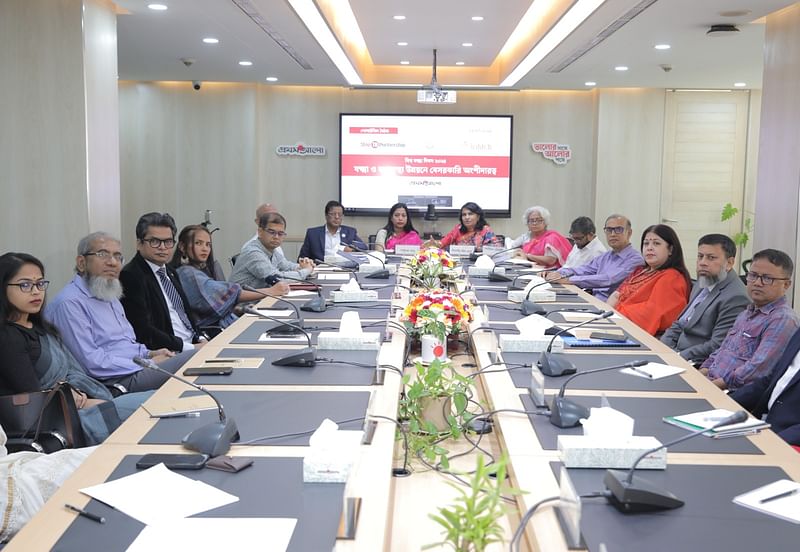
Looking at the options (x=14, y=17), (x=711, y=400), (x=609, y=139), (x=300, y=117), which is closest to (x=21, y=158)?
(x=14, y=17)

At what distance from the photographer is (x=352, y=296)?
482cm

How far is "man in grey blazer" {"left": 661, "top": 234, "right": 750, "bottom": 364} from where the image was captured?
160 inches

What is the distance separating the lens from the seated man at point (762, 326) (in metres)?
3.43

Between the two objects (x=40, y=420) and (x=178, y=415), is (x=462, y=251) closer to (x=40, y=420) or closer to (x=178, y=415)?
(x=40, y=420)

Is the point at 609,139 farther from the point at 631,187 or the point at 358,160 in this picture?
the point at 358,160

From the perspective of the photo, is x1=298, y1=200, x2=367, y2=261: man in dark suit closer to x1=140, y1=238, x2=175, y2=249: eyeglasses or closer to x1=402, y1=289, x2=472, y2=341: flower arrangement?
x1=140, y1=238, x2=175, y2=249: eyeglasses

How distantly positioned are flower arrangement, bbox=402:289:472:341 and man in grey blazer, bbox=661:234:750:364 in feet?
4.48

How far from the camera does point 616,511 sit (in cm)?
176

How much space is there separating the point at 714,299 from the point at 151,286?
297cm

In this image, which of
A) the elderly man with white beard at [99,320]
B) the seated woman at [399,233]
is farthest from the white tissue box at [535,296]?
the seated woman at [399,233]

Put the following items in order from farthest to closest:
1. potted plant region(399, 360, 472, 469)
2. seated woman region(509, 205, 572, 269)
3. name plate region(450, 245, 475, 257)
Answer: name plate region(450, 245, 475, 257) < seated woman region(509, 205, 572, 269) < potted plant region(399, 360, 472, 469)

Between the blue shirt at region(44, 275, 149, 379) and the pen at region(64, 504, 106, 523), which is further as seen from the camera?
the blue shirt at region(44, 275, 149, 379)

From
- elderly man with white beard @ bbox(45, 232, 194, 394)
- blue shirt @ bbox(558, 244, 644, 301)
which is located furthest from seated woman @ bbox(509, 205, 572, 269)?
elderly man with white beard @ bbox(45, 232, 194, 394)

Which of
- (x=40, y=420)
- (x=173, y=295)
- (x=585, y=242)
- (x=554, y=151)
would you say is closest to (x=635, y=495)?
(x=40, y=420)
